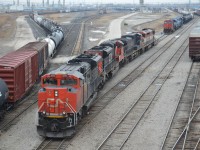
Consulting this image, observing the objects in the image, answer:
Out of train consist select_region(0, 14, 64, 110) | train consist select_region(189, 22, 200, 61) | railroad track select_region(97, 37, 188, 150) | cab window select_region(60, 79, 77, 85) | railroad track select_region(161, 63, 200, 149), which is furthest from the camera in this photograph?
train consist select_region(189, 22, 200, 61)

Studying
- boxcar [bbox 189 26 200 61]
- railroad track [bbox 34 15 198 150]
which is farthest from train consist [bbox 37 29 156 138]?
boxcar [bbox 189 26 200 61]

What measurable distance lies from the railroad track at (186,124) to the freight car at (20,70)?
30.1 feet

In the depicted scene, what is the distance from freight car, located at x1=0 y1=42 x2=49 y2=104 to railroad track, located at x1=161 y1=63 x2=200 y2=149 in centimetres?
917

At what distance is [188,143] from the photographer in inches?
705

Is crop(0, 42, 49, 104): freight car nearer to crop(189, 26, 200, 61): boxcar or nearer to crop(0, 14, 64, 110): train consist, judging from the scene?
crop(0, 14, 64, 110): train consist

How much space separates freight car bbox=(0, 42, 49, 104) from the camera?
22166 millimetres

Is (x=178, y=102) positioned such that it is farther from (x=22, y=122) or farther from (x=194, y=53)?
(x=194, y=53)

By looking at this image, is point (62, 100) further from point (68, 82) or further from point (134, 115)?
point (134, 115)

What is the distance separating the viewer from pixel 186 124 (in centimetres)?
2067

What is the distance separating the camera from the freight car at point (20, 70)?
22.2 metres

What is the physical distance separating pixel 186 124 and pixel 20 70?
33.9 feet

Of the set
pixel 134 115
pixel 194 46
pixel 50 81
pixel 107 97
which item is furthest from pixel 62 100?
pixel 194 46

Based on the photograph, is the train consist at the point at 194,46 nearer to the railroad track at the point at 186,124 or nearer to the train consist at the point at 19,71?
the railroad track at the point at 186,124

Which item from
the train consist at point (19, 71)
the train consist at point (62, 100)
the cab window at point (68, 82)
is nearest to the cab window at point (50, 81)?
the train consist at point (62, 100)
